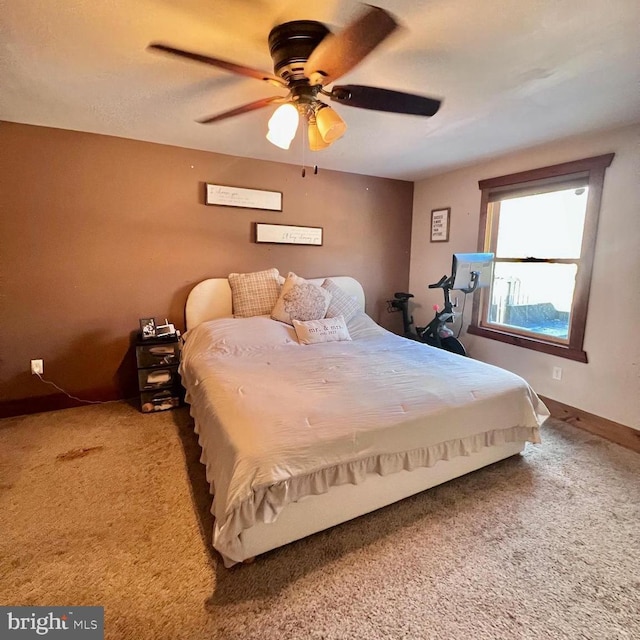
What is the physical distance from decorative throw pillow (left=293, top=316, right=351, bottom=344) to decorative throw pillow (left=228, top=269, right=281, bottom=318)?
0.45 meters

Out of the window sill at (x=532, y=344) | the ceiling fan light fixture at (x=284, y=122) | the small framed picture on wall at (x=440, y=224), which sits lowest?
the window sill at (x=532, y=344)

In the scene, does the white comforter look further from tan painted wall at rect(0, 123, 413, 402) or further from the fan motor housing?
the fan motor housing

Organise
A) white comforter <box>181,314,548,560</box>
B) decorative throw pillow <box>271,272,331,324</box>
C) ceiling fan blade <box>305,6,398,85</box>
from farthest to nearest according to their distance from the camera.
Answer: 1. decorative throw pillow <box>271,272,331,324</box>
2. white comforter <box>181,314,548,560</box>
3. ceiling fan blade <box>305,6,398,85</box>

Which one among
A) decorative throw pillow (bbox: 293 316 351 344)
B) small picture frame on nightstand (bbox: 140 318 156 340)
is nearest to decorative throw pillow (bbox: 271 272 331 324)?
decorative throw pillow (bbox: 293 316 351 344)

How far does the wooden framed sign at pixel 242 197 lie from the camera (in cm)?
342

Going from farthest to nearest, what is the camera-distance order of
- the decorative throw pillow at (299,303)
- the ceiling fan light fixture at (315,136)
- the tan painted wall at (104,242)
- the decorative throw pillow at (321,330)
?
1. the decorative throw pillow at (299,303)
2. the decorative throw pillow at (321,330)
3. the tan painted wall at (104,242)
4. the ceiling fan light fixture at (315,136)

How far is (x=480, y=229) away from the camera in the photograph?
146 inches

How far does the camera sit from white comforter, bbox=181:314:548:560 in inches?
57.7

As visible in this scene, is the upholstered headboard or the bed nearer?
the bed

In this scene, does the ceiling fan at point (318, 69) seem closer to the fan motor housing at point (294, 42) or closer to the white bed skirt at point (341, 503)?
the fan motor housing at point (294, 42)

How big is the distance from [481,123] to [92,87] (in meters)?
2.63

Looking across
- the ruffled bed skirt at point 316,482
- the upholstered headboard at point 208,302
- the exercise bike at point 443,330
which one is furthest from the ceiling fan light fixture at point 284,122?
the exercise bike at point 443,330

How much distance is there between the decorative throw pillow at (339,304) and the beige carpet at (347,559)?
71.6 inches

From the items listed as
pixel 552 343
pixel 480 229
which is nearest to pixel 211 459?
pixel 552 343
